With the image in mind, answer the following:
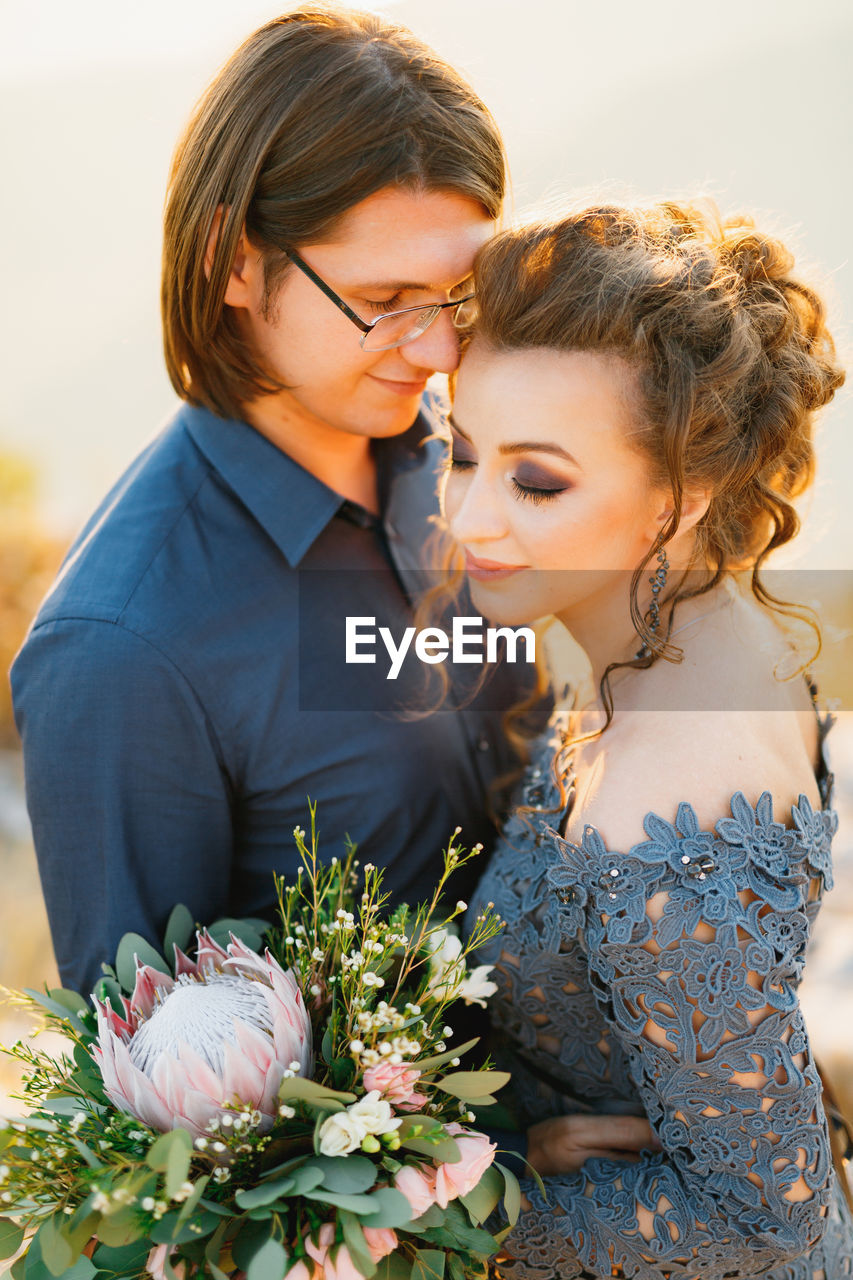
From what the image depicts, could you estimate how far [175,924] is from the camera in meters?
1.82

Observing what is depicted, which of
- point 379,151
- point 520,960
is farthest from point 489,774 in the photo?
point 379,151

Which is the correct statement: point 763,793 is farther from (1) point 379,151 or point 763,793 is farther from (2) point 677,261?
(1) point 379,151

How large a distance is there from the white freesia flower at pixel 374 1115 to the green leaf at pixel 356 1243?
0.35 feet

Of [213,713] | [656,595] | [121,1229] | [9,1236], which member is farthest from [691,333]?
[9,1236]

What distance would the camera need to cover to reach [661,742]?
167cm

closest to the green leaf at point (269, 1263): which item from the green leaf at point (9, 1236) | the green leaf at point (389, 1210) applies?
the green leaf at point (389, 1210)

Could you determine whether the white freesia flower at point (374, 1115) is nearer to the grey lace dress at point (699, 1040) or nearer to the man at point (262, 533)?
the grey lace dress at point (699, 1040)

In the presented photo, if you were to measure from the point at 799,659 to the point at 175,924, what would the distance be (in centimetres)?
127

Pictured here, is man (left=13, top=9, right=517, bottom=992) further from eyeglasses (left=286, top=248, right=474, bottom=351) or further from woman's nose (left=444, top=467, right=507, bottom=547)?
woman's nose (left=444, top=467, right=507, bottom=547)

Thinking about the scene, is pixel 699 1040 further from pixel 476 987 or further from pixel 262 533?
pixel 262 533

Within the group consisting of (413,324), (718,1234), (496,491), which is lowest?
(718,1234)

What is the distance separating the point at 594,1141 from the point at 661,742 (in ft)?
2.53

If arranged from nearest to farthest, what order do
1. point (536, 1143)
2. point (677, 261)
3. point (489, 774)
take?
point (677, 261)
point (536, 1143)
point (489, 774)

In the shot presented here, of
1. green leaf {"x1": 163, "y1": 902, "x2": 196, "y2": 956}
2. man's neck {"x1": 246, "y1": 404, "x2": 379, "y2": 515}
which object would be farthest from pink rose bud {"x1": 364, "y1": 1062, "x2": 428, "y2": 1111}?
man's neck {"x1": 246, "y1": 404, "x2": 379, "y2": 515}
